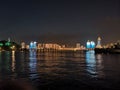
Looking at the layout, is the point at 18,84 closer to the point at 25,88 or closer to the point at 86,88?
the point at 25,88

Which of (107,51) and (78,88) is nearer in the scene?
(78,88)

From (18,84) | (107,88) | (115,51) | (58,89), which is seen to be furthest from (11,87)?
(115,51)

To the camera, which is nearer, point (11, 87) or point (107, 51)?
point (11, 87)

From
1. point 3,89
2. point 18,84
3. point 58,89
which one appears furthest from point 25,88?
point 58,89

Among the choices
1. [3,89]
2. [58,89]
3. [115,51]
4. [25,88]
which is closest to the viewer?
[25,88]

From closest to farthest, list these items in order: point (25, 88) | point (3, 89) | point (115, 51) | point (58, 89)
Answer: point (25, 88)
point (3, 89)
point (58, 89)
point (115, 51)

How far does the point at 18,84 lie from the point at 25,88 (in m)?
0.25

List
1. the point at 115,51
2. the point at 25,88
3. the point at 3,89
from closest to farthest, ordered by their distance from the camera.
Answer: the point at 25,88 < the point at 3,89 < the point at 115,51

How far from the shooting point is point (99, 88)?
20.4 m

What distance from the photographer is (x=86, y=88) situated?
67.2 feet

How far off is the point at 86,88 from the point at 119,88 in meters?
2.86

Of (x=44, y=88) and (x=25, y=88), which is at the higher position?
(x=25, y=88)

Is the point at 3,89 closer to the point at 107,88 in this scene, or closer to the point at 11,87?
the point at 11,87

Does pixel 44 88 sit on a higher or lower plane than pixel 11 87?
lower
